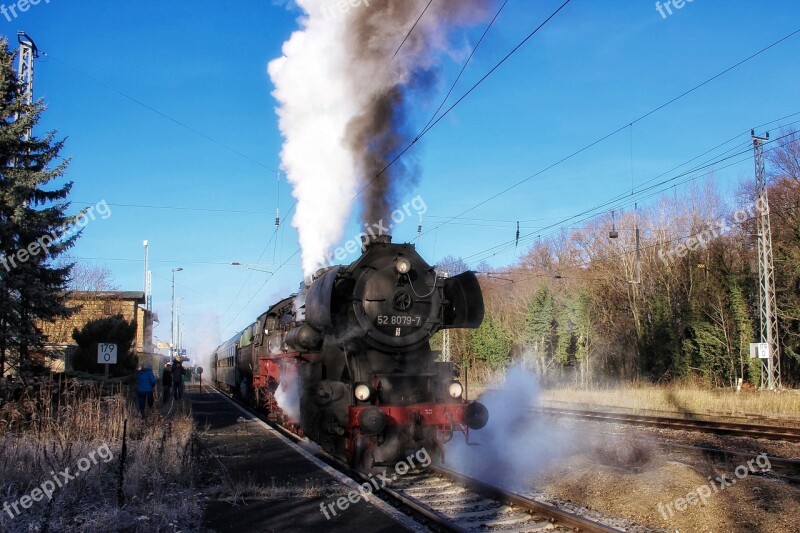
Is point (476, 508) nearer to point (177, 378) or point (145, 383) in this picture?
point (145, 383)

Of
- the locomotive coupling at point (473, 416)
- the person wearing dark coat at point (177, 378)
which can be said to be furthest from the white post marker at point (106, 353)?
the locomotive coupling at point (473, 416)

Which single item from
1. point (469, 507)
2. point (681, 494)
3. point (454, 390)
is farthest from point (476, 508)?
point (454, 390)

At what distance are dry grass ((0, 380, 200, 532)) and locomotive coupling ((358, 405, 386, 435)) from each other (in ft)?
7.53

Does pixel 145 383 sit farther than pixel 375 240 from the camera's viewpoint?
Yes

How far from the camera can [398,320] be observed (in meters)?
10.0

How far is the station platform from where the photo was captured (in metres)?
6.59

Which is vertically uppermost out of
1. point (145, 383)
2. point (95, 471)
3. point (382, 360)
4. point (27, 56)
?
point (27, 56)

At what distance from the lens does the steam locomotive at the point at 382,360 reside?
936 centimetres

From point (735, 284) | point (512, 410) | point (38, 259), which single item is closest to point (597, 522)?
point (512, 410)

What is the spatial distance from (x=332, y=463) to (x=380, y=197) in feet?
16.2

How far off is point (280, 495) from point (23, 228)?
10.4 meters

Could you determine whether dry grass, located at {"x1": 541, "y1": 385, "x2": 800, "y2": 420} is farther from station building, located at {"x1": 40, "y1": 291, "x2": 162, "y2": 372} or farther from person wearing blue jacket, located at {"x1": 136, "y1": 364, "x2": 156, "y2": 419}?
station building, located at {"x1": 40, "y1": 291, "x2": 162, "y2": 372}

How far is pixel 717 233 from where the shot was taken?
35.2 metres

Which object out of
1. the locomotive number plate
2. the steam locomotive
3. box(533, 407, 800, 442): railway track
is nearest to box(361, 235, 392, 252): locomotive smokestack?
the steam locomotive
